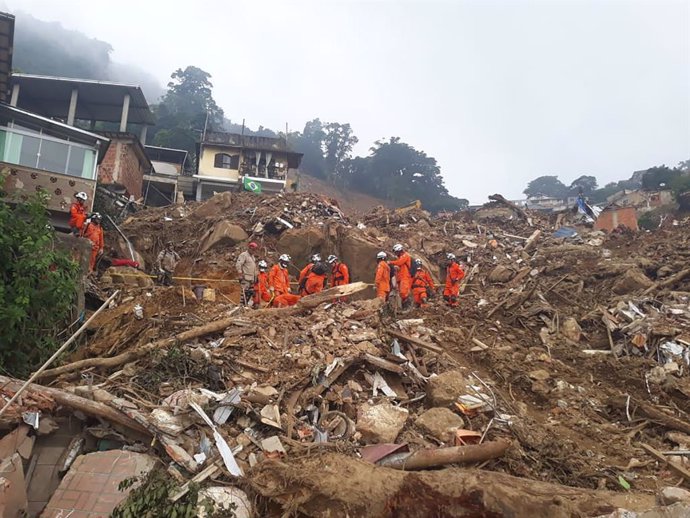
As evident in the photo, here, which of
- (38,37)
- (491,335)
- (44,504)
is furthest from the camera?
(38,37)

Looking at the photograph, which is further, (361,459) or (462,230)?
(462,230)

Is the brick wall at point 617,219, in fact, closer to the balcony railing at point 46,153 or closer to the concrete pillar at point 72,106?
the balcony railing at point 46,153

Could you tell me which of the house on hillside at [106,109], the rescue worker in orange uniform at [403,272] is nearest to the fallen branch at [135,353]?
the rescue worker in orange uniform at [403,272]

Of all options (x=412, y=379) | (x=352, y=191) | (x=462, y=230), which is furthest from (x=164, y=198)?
(x=352, y=191)

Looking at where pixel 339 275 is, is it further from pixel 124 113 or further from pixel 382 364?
pixel 124 113

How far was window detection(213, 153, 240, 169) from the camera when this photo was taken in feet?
103

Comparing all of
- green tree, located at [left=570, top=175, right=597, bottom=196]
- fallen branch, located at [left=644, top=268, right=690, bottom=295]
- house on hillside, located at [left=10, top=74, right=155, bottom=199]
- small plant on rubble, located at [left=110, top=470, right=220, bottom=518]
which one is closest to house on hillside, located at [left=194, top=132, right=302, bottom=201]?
house on hillside, located at [left=10, top=74, right=155, bottom=199]

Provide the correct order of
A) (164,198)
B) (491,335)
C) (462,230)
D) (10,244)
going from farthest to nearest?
(164,198) < (462,230) < (491,335) < (10,244)

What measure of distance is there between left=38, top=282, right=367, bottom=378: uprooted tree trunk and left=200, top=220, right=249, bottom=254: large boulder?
745 centimetres

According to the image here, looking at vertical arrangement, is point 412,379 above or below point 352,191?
below

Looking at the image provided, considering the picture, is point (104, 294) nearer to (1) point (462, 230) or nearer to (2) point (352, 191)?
(1) point (462, 230)

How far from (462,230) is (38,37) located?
78.2 meters

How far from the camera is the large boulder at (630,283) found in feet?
37.5

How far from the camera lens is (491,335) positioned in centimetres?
860
